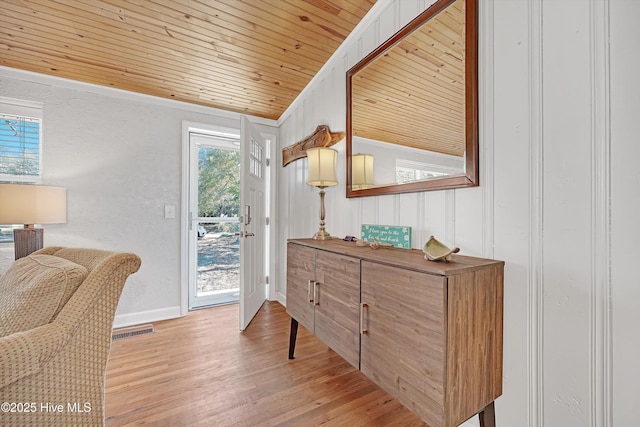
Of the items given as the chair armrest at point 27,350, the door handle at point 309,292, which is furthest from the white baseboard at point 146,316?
the chair armrest at point 27,350

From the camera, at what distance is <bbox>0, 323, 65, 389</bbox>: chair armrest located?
76cm

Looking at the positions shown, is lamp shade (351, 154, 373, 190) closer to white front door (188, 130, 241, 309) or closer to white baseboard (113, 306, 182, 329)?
white front door (188, 130, 241, 309)

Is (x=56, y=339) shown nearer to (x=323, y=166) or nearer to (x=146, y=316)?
(x=323, y=166)

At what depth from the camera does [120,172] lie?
8.50 ft

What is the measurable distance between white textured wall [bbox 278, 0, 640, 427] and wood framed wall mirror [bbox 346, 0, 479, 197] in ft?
0.21

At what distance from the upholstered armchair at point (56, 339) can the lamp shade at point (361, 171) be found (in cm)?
141

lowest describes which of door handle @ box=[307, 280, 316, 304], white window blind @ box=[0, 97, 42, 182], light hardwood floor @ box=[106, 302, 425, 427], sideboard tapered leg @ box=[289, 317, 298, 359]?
light hardwood floor @ box=[106, 302, 425, 427]

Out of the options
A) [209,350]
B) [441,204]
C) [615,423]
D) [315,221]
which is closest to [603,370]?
[615,423]

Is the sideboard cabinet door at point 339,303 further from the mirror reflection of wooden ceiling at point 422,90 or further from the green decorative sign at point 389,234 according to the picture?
the mirror reflection of wooden ceiling at point 422,90

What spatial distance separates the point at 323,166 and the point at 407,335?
1.34 m

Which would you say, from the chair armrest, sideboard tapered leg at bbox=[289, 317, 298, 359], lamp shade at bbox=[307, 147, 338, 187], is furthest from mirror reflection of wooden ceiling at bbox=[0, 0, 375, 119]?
sideboard tapered leg at bbox=[289, 317, 298, 359]

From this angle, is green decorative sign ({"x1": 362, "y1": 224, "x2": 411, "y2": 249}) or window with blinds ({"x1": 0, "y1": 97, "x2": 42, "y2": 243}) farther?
window with blinds ({"x1": 0, "y1": 97, "x2": 42, "y2": 243})

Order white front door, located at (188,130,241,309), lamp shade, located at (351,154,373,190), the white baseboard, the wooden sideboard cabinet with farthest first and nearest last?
white front door, located at (188,130,241,309) → the white baseboard → lamp shade, located at (351,154,373,190) → the wooden sideboard cabinet

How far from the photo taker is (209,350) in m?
2.09
